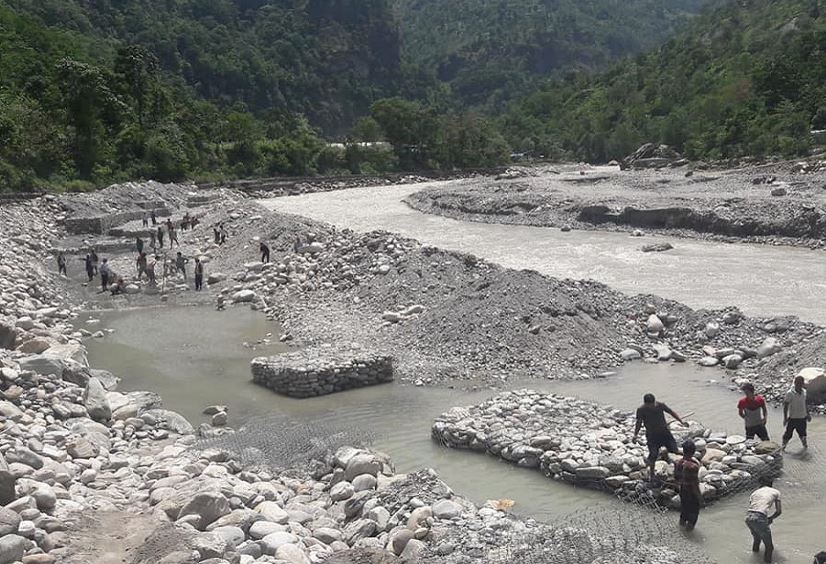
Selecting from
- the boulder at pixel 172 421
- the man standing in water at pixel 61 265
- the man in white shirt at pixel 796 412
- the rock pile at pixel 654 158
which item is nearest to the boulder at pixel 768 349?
the man in white shirt at pixel 796 412

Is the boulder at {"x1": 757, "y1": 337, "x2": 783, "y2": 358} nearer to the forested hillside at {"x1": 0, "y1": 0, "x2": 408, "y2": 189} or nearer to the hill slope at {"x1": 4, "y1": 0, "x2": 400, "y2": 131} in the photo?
the forested hillside at {"x1": 0, "y1": 0, "x2": 408, "y2": 189}

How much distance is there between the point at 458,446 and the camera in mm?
12492

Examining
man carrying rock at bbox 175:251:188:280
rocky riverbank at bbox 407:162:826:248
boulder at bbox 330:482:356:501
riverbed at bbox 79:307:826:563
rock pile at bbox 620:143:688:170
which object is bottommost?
riverbed at bbox 79:307:826:563

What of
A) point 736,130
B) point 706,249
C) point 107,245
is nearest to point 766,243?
point 706,249

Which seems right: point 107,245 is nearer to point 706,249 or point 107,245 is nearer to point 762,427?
point 706,249

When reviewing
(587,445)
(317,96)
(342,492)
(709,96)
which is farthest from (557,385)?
(317,96)

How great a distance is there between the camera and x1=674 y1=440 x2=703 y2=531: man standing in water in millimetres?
9234

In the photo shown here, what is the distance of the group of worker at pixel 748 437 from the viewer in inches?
345

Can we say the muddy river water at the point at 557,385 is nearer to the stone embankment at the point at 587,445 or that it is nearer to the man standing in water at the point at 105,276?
the stone embankment at the point at 587,445

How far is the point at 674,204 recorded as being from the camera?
36.8 meters

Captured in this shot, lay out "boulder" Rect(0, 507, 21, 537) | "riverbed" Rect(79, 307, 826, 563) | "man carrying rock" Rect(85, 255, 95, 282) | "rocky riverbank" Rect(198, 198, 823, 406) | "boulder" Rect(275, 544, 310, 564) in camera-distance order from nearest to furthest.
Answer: "boulder" Rect(0, 507, 21, 537) → "boulder" Rect(275, 544, 310, 564) → "riverbed" Rect(79, 307, 826, 563) → "rocky riverbank" Rect(198, 198, 823, 406) → "man carrying rock" Rect(85, 255, 95, 282)

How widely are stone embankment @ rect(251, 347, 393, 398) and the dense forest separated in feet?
98.9

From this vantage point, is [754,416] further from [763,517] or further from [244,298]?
[244,298]

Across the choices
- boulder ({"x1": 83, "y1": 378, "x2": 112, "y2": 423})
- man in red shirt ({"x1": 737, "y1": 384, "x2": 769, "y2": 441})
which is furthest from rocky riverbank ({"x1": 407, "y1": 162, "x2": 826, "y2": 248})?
boulder ({"x1": 83, "y1": 378, "x2": 112, "y2": 423})
